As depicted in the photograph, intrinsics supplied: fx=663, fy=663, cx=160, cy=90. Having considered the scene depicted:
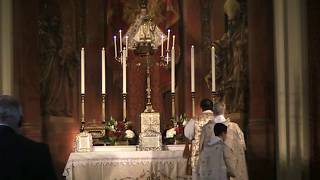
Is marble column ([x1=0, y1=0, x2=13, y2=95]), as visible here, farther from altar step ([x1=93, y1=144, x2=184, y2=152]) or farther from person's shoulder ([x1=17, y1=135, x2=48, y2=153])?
person's shoulder ([x1=17, y1=135, x2=48, y2=153])

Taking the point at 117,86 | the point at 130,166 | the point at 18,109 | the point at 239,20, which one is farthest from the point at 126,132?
the point at 18,109

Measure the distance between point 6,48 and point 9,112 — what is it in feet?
19.1

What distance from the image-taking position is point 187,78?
35.7 ft

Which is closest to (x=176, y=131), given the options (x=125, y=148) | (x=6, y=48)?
(x=125, y=148)

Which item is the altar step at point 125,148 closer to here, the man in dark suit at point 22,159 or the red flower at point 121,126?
the red flower at point 121,126

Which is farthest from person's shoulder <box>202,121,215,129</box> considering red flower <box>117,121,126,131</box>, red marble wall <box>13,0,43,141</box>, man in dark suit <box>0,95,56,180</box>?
man in dark suit <box>0,95,56,180</box>

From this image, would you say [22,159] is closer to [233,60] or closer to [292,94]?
[292,94]

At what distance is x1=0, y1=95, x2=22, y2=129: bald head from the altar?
5315mm

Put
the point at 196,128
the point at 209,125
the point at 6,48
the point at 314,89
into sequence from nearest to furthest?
1. the point at 209,125
2. the point at 196,128
3. the point at 314,89
4. the point at 6,48

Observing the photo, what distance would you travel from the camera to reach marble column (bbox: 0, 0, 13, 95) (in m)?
8.88

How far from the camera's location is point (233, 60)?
33.8ft

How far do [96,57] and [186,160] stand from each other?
320 centimetres

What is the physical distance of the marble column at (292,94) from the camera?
859cm

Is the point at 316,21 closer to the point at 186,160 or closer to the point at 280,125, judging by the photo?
the point at 280,125
